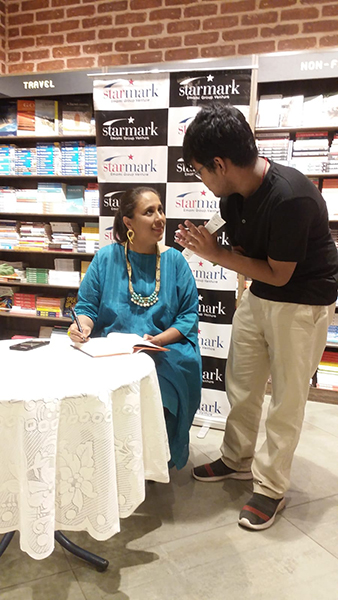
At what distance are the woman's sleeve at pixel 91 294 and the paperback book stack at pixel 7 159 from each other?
2.15m

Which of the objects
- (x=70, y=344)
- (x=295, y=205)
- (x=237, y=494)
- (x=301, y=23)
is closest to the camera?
(x=295, y=205)

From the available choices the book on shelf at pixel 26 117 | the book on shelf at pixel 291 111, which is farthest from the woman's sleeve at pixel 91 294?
the book on shelf at pixel 26 117

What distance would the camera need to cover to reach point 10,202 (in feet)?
12.0

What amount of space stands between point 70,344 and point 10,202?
97.1 inches

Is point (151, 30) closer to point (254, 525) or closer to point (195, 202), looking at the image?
point (195, 202)

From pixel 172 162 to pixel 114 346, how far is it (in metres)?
1.47

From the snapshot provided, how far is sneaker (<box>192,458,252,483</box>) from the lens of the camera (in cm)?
209

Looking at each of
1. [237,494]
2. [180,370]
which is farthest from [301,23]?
[237,494]

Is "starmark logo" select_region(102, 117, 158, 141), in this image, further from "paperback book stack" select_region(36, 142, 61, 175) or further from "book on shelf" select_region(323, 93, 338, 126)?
"book on shelf" select_region(323, 93, 338, 126)

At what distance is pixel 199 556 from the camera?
1573 mm

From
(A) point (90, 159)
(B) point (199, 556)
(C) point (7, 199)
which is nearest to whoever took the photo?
(B) point (199, 556)

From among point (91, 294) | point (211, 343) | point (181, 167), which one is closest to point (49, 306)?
point (211, 343)

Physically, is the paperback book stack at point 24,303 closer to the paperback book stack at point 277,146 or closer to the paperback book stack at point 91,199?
the paperback book stack at point 91,199

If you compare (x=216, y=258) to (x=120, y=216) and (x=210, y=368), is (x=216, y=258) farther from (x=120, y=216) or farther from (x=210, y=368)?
(x=210, y=368)
